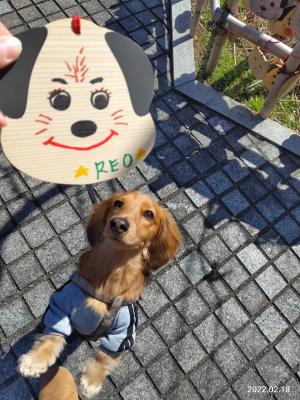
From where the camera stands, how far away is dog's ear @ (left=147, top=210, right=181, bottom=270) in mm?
3182

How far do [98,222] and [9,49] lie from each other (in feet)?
4.45

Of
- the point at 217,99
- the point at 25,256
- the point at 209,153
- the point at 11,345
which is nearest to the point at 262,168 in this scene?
the point at 209,153

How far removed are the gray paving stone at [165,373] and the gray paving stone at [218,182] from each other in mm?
2018

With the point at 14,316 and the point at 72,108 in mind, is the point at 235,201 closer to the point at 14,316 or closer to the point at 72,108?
the point at 14,316

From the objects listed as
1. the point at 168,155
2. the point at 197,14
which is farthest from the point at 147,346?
the point at 197,14

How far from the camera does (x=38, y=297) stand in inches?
159

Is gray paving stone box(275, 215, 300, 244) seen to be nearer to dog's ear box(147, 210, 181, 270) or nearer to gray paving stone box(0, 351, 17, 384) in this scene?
dog's ear box(147, 210, 181, 270)

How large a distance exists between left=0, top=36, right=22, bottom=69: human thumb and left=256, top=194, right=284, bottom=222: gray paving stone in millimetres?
3359

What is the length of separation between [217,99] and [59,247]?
2.92 metres

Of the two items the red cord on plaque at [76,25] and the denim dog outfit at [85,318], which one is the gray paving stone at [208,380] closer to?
the denim dog outfit at [85,318]

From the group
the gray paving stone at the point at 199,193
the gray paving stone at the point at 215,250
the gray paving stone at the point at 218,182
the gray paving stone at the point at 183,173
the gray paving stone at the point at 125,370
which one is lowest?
the gray paving stone at the point at 125,370

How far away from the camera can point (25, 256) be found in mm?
4246

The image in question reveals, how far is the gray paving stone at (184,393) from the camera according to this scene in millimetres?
3811

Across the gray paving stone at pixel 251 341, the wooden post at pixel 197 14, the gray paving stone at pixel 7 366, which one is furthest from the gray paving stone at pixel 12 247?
the wooden post at pixel 197 14
